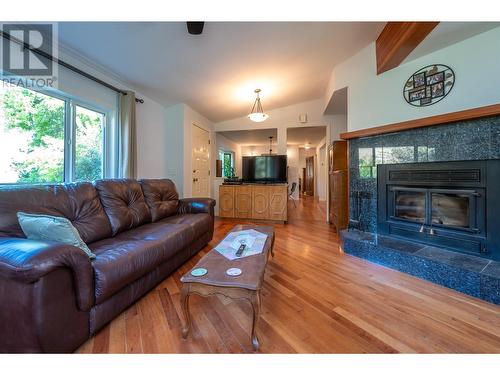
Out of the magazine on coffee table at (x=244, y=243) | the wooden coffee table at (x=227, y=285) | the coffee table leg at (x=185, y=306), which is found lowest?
the coffee table leg at (x=185, y=306)

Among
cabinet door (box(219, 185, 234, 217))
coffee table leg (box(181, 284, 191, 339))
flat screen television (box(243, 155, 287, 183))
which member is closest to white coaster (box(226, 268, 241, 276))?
coffee table leg (box(181, 284, 191, 339))

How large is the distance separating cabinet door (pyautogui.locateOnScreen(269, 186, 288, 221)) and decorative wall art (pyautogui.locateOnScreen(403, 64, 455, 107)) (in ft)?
8.10

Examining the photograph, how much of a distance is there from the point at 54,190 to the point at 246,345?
1847 mm

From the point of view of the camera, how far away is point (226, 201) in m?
4.64

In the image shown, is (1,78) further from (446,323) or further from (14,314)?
(446,323)

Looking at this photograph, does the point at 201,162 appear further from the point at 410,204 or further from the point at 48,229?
the point at 410,204

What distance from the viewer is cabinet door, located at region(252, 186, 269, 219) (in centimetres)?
435

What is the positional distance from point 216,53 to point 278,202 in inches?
110

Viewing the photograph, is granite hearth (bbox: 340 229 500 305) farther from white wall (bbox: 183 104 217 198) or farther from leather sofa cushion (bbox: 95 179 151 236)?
white wall (bbox: 183 104 217 198)

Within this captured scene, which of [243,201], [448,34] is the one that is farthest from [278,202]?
[448,34]

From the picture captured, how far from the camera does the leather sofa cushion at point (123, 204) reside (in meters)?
1.99

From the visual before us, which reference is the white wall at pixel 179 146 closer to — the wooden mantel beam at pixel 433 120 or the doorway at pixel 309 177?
the wooden mantel beam at pixel 433 120

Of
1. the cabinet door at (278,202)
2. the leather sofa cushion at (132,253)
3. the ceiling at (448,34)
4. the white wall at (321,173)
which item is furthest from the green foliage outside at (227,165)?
the ceiling at (448,34)

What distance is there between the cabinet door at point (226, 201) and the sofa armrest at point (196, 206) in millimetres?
1776
